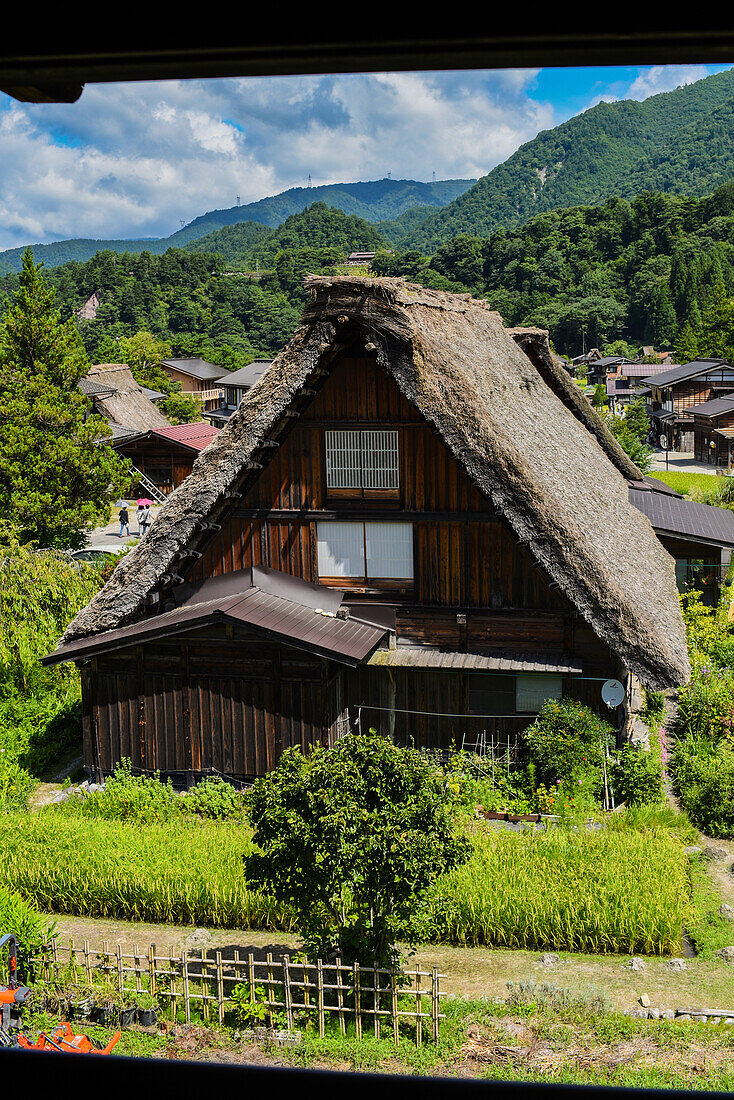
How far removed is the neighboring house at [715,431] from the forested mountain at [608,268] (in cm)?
3931

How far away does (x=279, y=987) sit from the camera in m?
7.84

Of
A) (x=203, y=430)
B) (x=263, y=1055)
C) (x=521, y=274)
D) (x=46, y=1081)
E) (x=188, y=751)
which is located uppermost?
(x=521, y=274)

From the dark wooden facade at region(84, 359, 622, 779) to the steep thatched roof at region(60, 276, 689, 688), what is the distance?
0.66 metres

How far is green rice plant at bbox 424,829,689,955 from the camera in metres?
8.67

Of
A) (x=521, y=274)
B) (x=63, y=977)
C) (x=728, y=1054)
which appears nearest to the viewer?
(x=728, y=1054)

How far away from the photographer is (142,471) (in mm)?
39125

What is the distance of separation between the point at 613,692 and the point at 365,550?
4005mm

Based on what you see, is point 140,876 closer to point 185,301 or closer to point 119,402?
point 119,402

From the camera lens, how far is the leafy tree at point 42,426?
25594 mm

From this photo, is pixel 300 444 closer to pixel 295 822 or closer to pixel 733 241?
pixel 295 822

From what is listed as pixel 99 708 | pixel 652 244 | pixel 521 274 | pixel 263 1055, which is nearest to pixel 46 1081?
pixel 263 1055

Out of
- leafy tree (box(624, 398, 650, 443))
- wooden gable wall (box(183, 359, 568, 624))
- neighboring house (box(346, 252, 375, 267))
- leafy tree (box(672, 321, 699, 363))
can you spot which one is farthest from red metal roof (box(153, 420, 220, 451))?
neighboring house (box(346, 252, 375, 267))

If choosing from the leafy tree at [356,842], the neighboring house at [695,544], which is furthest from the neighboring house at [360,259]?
the leafy tree at [356,842]

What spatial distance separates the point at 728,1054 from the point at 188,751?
7864 millimetres
